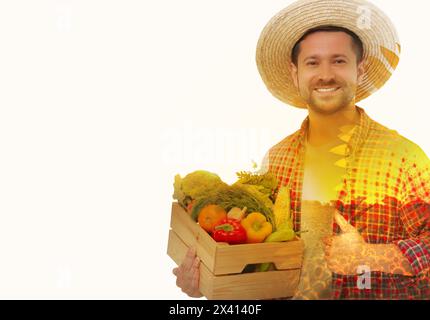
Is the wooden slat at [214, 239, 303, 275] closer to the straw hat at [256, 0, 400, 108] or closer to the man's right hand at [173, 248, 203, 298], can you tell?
the man's right hand at [173, 248, 203, 298]

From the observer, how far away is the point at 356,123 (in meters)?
2.63

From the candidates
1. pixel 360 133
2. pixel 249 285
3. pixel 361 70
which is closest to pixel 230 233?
pixel 249 285

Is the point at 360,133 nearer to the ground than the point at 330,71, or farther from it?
nearer to the ground

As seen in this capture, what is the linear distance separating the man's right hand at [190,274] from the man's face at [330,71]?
735mm

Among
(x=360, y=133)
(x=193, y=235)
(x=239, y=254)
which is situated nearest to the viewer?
(x=239, y=254)

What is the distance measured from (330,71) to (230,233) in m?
0.69

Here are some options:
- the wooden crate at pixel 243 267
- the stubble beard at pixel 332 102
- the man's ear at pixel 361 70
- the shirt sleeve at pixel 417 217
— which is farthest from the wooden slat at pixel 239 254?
the man's ear at pixel 361 70

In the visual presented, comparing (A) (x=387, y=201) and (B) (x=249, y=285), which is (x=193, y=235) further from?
(A) (x=387, y=201)

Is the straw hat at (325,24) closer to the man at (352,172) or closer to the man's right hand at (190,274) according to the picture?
the man at (352,172)

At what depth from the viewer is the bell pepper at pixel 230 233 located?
2549 millimetres

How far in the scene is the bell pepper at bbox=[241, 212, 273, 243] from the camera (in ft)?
8.49

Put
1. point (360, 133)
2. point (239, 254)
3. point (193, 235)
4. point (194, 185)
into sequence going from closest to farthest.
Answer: point (239, 254)
point (360, 133)
point (193, 235)
point (194, 185)

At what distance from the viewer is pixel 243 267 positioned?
253cm
